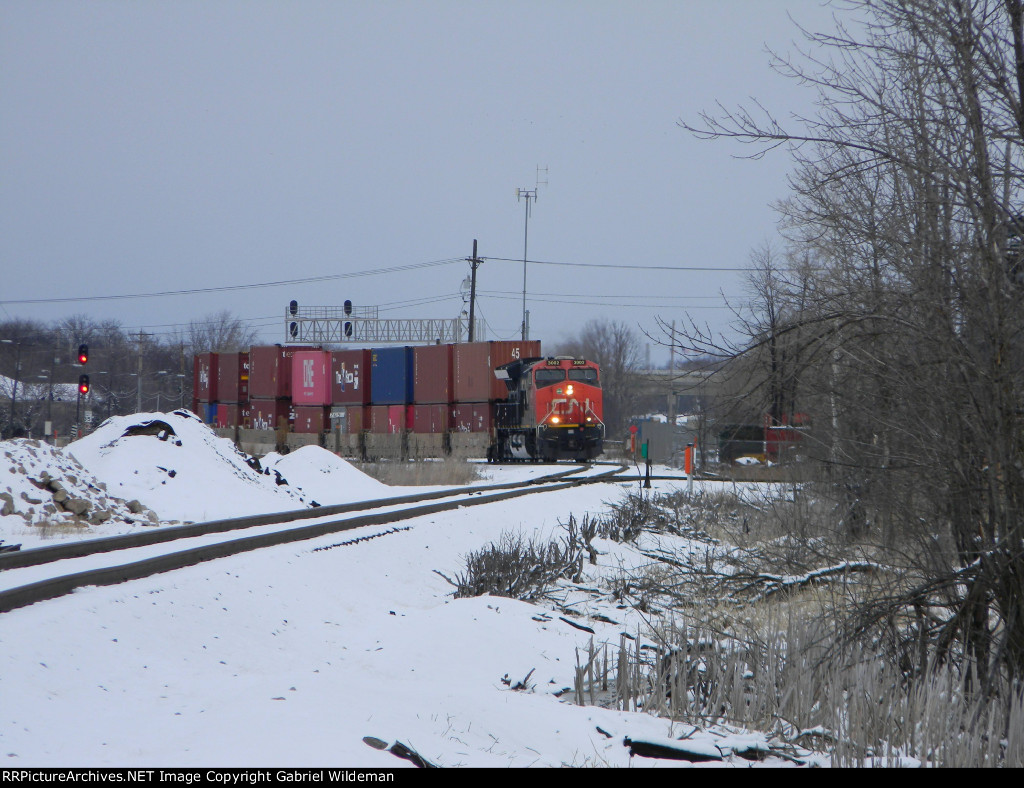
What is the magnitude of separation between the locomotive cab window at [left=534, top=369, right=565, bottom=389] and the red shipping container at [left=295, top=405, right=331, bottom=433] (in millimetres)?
11636

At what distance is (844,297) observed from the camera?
6309 mm

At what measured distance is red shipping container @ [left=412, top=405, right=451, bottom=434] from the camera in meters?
34.6

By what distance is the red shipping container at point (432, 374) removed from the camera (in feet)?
114

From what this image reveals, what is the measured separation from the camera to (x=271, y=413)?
39.7 metres

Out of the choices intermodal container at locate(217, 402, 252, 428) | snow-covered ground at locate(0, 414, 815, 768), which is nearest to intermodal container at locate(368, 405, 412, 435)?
intermodal container at locate(217, 402, 252, 428)

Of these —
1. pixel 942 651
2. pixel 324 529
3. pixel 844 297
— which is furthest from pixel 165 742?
pixel 324 529

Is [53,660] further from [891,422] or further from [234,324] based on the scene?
[234,324]

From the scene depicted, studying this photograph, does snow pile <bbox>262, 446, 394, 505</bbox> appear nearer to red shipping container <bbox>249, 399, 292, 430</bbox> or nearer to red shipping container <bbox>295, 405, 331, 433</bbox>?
red shipping container <bbox>295, 405, 331, 433</bbox>

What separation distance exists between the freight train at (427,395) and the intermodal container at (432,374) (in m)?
0.04

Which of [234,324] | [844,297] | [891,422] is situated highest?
[234,324]

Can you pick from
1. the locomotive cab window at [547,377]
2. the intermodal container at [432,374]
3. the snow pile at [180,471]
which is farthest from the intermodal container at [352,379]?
the snow pile at [180,471]

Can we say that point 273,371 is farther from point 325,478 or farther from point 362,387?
point 325,478

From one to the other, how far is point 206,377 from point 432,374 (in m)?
15.0
